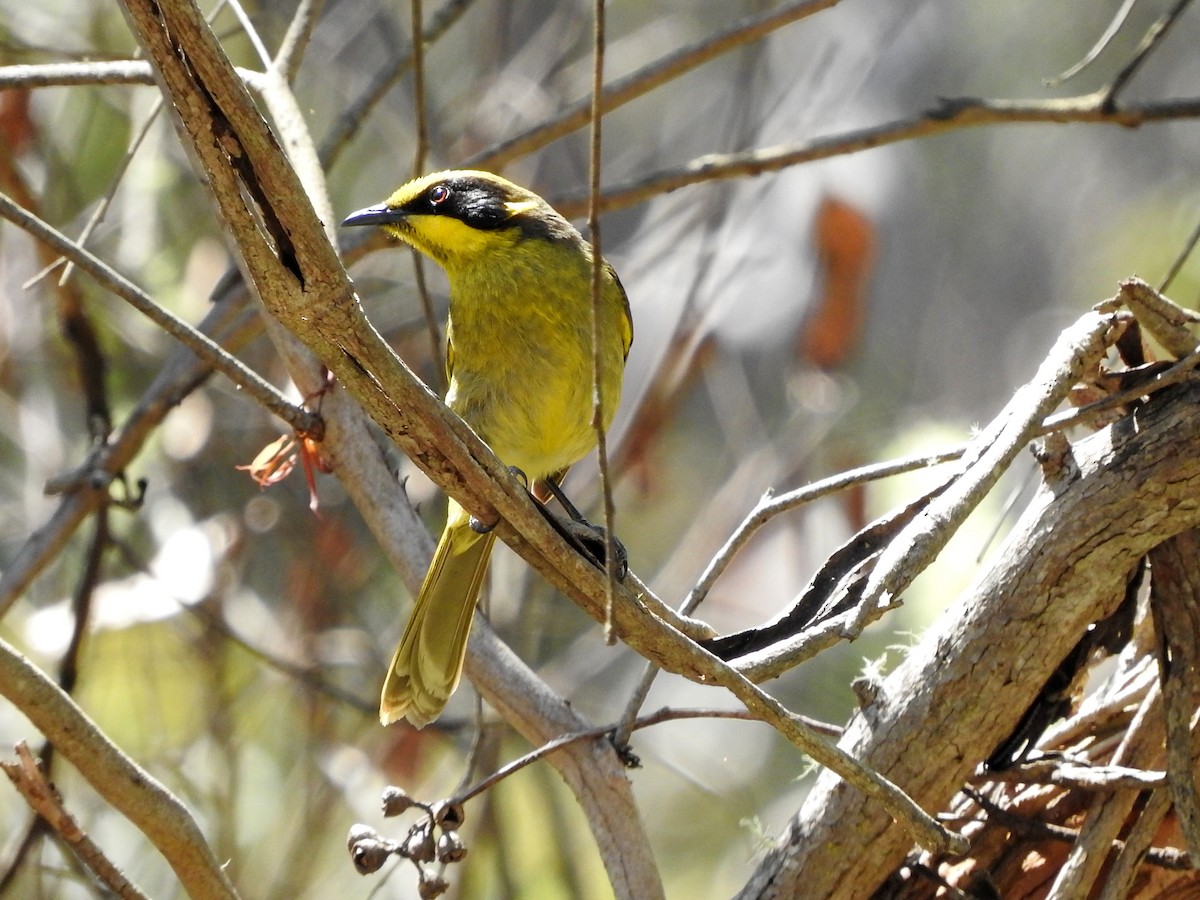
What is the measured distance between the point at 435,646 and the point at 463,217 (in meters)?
1.32

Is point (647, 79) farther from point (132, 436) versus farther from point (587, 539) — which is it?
point (587, 539)

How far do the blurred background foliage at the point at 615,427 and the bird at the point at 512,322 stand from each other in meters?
0.58

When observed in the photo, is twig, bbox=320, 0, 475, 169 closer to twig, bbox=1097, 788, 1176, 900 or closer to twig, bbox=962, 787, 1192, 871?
twig, bbox=962, 787, 1192, 871

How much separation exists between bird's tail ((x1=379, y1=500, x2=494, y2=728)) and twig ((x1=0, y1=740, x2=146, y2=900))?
83 cm

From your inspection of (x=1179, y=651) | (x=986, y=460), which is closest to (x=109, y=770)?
(x=986, y=460)

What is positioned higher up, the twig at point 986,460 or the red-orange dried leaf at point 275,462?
the red-orange dried leaf at point 275,462

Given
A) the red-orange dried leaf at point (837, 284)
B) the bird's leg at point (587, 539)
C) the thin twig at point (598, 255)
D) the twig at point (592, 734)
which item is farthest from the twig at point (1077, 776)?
the red-orange dried leaf at point (837, 284)

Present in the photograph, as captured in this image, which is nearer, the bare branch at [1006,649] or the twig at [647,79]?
the bare branch at [1006,649]

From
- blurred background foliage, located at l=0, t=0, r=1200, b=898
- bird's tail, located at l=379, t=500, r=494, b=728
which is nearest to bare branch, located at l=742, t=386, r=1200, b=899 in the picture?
bird's tail, located at l=379, t=500, r=494, b=728

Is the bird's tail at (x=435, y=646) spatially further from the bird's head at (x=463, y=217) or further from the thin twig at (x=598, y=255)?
the thin twig at (x=598, y=255)

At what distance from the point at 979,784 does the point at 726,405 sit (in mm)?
3639

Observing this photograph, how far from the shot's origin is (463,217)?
3.70m

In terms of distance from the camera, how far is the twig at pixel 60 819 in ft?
6.51

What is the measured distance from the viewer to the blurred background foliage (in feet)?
16.6
